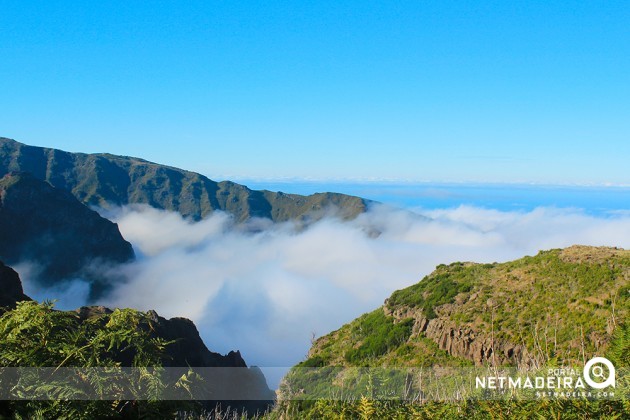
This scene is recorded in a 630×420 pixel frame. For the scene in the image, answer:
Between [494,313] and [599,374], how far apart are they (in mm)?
44972

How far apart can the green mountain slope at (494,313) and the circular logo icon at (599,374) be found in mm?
30516

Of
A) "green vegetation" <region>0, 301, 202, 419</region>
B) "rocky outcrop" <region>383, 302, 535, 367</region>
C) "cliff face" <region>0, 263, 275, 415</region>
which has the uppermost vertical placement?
"green vegetation" <region>0, 301, 202, 419</region>

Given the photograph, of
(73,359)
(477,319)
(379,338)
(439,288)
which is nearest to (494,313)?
(477,319)

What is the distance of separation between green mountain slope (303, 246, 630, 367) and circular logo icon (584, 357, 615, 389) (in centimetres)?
3052

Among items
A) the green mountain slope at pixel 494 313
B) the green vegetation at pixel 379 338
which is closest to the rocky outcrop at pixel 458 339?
the green mountain slope at pixel 494 313

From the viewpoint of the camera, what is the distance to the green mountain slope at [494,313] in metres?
38.9

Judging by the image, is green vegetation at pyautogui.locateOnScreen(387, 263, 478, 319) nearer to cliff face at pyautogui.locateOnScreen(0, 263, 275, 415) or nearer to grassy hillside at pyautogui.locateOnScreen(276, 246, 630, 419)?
grassy hillside at pyautogui.locateOnScreen(276, 246, 630, 419)

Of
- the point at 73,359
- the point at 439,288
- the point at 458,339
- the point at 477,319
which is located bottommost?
the point at 458,339

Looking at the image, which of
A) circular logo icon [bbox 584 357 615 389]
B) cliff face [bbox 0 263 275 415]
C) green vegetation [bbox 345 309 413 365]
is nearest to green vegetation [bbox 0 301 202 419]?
cliff face [bbox 0 263 275 415]

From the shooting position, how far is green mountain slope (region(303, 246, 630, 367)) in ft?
127

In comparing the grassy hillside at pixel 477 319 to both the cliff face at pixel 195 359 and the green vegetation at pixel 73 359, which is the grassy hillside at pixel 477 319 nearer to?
the cliff face at pixel 195 359

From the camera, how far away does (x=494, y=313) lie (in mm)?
45938

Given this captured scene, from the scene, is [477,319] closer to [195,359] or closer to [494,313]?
[494,313]

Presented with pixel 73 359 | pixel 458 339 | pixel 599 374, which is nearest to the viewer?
pixel 73 359
